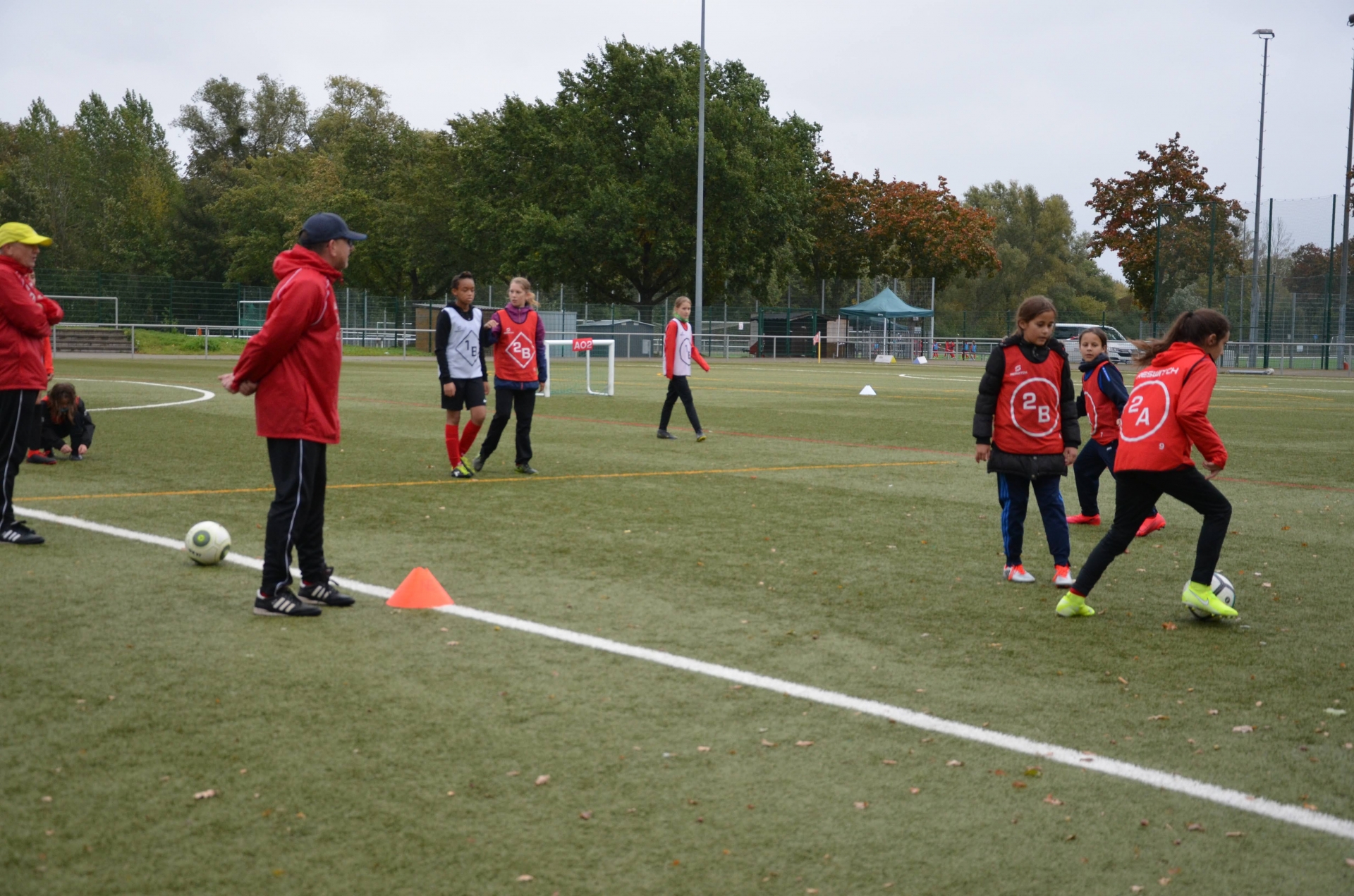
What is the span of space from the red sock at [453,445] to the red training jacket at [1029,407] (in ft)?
19.2

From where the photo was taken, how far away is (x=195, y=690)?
463 centimetres

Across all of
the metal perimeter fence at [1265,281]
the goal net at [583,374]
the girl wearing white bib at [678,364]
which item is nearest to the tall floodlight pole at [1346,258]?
the metal perimeter fence at [1265,281]

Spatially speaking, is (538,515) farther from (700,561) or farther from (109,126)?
(109,126)

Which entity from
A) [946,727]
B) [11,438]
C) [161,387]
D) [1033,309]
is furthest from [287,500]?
[161,387]

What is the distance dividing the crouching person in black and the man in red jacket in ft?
21.5

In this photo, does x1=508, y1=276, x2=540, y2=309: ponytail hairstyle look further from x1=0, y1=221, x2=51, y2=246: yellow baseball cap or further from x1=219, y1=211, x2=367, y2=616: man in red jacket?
x1=219, y1=211, x2=367, y2=616: man in red jacket

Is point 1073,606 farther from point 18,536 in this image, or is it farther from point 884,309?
point 884,309

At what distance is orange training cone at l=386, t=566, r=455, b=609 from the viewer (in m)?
6.06

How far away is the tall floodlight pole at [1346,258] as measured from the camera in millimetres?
43562

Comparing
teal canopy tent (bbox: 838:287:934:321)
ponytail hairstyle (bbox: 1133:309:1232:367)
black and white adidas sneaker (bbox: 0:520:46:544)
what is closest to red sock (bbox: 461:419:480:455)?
black and white adidas sneaker (bbox: 0:520:46:544)

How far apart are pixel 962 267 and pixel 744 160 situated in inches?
811

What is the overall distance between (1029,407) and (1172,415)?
104 centimetres

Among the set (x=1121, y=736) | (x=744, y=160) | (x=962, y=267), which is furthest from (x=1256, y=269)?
(x=1121, y=736)

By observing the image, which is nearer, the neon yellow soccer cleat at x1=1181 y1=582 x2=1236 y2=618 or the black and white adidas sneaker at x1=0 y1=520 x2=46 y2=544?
the neon yellow soccer cleat at x1=1181 y1=582 x2=1236 y2=618
